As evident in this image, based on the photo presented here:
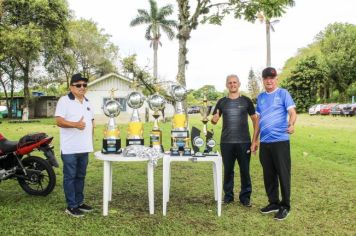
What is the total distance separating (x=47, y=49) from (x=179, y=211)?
2916 centimetres

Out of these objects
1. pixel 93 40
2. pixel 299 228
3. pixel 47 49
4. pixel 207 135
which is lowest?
pixel 299 228

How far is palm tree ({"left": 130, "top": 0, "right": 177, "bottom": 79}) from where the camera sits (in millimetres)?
42812

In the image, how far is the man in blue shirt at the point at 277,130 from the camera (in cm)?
525

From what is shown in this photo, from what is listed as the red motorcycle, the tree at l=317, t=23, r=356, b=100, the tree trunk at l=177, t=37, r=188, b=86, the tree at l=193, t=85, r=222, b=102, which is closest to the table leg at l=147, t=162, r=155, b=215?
the tree at l=193, t=85, r=222, b=102

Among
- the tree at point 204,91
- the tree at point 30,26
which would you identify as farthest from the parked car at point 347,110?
the tree at point 30,26

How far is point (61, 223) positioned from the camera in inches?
199

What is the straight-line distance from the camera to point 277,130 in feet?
17.2

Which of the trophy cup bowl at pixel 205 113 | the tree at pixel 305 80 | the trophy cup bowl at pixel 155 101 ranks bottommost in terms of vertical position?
the trophy cup bowl at pixel 205 113

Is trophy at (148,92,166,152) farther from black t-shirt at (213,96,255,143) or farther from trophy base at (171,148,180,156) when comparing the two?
black t-shirt at (213,96,255,143)

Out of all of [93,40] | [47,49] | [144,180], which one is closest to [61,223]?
[144,180]

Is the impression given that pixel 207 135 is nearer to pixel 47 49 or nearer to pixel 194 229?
pixel 194 229

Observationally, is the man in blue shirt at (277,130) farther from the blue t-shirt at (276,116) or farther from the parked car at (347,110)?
the parked car at (347,110)

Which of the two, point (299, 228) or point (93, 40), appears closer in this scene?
point (299, 228)

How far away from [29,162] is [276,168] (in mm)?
3616
